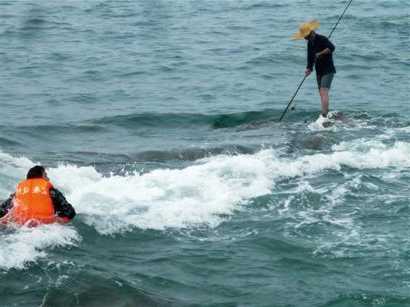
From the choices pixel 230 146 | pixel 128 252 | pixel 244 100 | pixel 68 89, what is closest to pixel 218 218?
pixel 128 252

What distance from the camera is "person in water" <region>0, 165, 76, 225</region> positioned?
954 cm

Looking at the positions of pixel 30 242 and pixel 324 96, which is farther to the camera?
pixel 324 96

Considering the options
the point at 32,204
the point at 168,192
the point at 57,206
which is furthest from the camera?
the point at 168,192

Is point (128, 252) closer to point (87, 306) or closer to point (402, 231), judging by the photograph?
point (87, 306)

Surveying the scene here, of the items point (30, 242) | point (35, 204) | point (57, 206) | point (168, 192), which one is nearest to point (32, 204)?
point (35, 204)

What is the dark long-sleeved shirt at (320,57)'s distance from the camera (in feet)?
50.3

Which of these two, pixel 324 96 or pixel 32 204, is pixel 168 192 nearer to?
pixel 32 204

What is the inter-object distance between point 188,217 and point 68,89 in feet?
32.3

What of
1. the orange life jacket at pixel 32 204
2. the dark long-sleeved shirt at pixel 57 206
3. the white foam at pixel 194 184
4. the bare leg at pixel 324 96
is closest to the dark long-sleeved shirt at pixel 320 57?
the bare leg at pixel 324 96

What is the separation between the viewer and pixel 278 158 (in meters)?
13.7

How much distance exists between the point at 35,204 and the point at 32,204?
0.04 metres

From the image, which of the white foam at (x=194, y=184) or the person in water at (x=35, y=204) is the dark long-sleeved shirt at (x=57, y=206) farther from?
the white foam at (x=194, y=184)

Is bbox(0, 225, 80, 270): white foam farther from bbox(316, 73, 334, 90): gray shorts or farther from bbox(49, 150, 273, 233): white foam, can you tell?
bbox(316, 73, 334, 90): gray shorts

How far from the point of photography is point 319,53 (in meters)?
15.4
